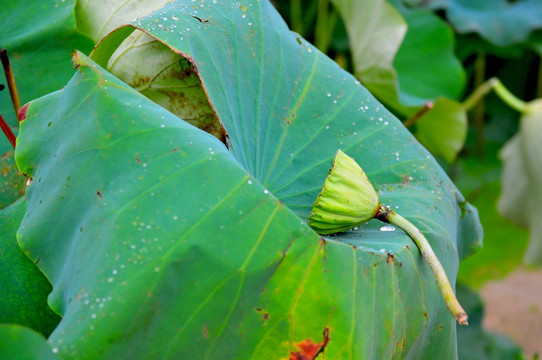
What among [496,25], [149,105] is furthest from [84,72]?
[496,25]

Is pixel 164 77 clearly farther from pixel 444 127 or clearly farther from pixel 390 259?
pixel 444 127

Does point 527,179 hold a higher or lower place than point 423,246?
lower

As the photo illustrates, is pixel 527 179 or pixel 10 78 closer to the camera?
pixel 10 78

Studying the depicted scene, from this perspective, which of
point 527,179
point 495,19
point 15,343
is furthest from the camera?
point 495,19

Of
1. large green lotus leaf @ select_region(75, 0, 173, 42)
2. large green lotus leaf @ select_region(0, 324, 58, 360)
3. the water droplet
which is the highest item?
large green lotus leaf @ select_region(75, 0, 173, 42)

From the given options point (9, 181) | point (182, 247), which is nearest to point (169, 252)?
point (182, 247)

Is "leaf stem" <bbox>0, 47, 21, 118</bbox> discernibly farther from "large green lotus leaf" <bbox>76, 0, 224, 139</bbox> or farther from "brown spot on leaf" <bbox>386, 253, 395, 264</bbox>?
"brown spot on leaf" <bbox>386, 253, 395, 264</bbox>

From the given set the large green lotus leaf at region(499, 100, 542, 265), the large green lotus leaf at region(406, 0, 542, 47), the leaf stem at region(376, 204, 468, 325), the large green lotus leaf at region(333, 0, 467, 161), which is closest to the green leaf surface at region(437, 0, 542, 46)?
the large green lotus leaf at region(406, 0, 542, 47)
